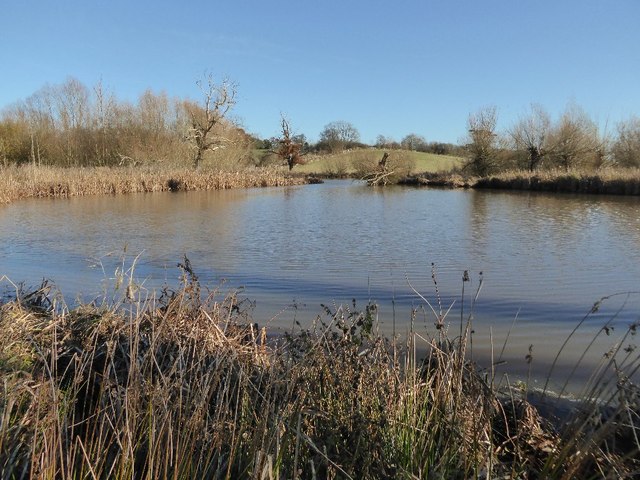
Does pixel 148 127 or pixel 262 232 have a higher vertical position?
pixel 148 127

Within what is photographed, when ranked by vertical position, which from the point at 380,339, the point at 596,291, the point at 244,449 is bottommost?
the point at 596,291

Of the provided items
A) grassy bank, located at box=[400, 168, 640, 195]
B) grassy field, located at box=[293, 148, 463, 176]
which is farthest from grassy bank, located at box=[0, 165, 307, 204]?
grassy bank, located at box=[400, 168, 640, 195]

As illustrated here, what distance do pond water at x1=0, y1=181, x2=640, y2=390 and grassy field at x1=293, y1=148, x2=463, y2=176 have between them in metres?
22.1

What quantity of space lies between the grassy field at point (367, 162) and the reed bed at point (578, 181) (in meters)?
8.43

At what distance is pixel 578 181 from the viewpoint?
26.5 m

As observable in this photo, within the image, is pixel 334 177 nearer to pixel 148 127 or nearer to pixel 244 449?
pixel 148 127

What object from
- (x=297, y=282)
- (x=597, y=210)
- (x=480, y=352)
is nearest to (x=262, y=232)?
(x=297, y=282)

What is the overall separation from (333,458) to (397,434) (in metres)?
0.28

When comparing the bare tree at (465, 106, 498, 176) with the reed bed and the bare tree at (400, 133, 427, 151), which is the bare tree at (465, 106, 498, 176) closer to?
the reed bed

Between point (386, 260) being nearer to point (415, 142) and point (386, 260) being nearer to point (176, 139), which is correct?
point (176, 139)

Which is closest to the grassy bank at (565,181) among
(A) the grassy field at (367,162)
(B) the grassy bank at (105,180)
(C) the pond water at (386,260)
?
(A) the grassy field at (367,162)

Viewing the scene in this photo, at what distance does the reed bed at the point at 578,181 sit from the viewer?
24422 millimetres

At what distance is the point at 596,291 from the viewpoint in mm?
6676

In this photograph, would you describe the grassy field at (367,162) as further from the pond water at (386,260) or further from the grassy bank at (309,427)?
the grassy bank at (309,427)
